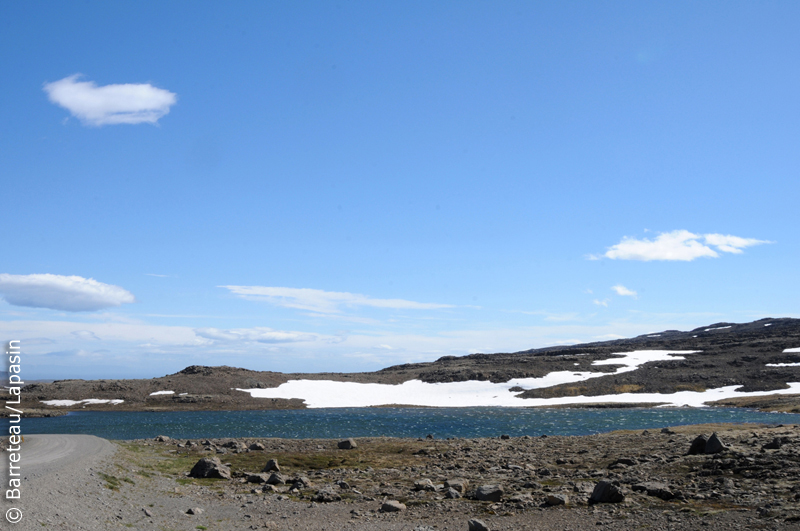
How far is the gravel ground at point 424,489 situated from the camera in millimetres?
17812

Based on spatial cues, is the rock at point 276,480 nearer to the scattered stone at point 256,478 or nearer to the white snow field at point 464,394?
the scattered stone at point 256,478

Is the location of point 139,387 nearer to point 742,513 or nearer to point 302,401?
point 302,401

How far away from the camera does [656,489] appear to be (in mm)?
20344

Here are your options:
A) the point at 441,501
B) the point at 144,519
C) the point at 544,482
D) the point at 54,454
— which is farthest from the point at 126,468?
the point at 544,482

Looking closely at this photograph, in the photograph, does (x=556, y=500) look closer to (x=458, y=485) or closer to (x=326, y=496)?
(x=458, y=485)

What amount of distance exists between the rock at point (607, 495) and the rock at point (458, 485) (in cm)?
560

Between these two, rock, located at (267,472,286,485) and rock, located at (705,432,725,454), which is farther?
rock, located at (705,432,725,454)

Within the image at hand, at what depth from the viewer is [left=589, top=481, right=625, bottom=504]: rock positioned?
19.6 metres

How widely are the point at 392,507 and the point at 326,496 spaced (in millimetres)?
3632

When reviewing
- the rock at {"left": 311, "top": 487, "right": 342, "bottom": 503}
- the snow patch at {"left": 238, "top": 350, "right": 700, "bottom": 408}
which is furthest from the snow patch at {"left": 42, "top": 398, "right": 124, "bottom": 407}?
the rock at {"left": 311, "top": 487, "right": 342, "bottom": 503}

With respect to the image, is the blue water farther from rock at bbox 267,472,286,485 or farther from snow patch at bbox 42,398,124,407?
rock at bbox 267,472,286,485

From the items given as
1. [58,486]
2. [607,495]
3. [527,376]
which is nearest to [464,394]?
[527,376]

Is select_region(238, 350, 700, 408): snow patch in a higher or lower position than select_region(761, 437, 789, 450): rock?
lower

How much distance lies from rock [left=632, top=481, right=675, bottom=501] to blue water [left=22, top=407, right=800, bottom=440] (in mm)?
30749
